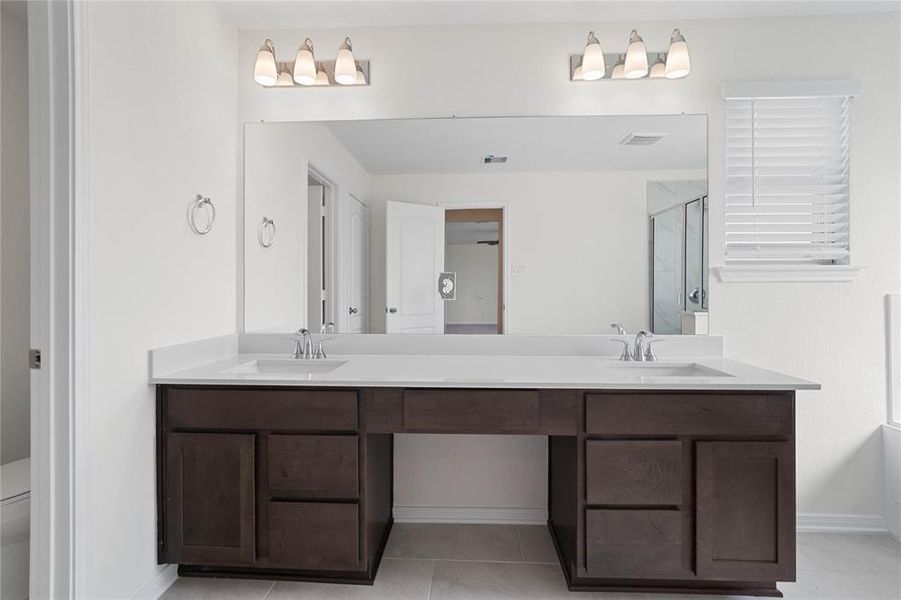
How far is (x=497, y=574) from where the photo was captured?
1.97 meters

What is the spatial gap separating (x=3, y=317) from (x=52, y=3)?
4.82 ft

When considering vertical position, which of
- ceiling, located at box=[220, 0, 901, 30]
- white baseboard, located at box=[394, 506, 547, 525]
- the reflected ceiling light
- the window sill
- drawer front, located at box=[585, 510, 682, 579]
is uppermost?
ceiling, located at box=[220, 0, 901, 30]

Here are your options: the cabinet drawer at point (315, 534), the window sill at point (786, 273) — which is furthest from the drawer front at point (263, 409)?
the window sill at point (786, 273)

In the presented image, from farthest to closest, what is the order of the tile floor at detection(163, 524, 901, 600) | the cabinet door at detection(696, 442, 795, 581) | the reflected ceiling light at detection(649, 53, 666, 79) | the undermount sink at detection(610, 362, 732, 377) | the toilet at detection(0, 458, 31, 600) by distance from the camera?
the reflected ceiling light at detection(649, 53, 666, 79) → the undermount sink at detection(610, 362, 732, 377) → the tile floor at detection(163, 524, 901, 600) → the cabinet door at detection(696, 442, 795, 581) → the toilet at detection(0, 458, 31, 600)

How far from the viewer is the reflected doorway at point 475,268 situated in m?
2.34

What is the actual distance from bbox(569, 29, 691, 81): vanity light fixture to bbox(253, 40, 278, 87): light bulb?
1376mm

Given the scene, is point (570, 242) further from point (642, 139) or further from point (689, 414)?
point (689, 414)

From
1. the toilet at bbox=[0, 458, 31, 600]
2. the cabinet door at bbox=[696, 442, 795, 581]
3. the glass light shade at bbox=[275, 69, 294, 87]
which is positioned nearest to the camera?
the toilet at bbox=[0, 458, 31, 600]

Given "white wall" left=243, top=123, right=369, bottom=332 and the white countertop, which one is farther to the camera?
"white wall" left=243, top=123, right=369, bottom=332

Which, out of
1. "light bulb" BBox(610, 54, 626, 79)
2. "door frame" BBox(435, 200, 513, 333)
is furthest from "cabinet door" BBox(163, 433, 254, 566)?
"light bulb" BBox(610, 54, 626, 79)

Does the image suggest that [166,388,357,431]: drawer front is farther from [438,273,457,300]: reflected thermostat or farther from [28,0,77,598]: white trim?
[438,273,457,300]: reflected thermostat

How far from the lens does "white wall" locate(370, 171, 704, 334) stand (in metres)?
2.30

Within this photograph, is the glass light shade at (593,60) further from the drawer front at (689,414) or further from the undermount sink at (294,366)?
the undermount sink at (294,366)

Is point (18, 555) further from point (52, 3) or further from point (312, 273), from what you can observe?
point (52, 3)
